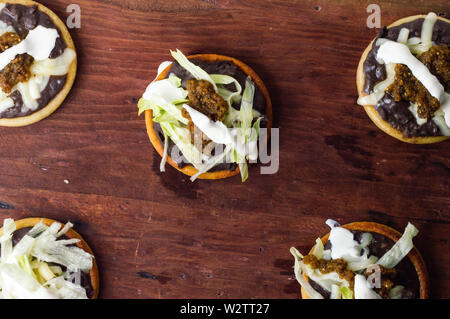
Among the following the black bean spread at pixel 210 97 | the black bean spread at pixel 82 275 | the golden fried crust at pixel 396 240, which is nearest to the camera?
the black bean spread at pixel 210 97

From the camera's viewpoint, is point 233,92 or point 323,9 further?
point 323,9

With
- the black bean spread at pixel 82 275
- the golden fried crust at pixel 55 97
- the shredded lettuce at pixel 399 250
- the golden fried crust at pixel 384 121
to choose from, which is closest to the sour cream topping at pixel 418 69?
the golden fried crust at pixel 384 121

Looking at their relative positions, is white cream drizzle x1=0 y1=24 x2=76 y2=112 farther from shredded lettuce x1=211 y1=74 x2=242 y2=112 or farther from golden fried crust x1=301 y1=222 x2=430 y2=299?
golden fried crust x1=301 y1=222 x2=430 y2=299

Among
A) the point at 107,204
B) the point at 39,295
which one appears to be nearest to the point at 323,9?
the point at 107,204

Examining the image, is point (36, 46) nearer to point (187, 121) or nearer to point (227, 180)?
point (187, 121)

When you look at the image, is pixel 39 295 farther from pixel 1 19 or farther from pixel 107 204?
pixel 1 19

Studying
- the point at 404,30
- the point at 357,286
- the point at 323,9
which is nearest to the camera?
the point at 357,286

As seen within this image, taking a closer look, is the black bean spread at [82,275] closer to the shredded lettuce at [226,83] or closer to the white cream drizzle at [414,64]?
the shredded lettuce at [226,83]
